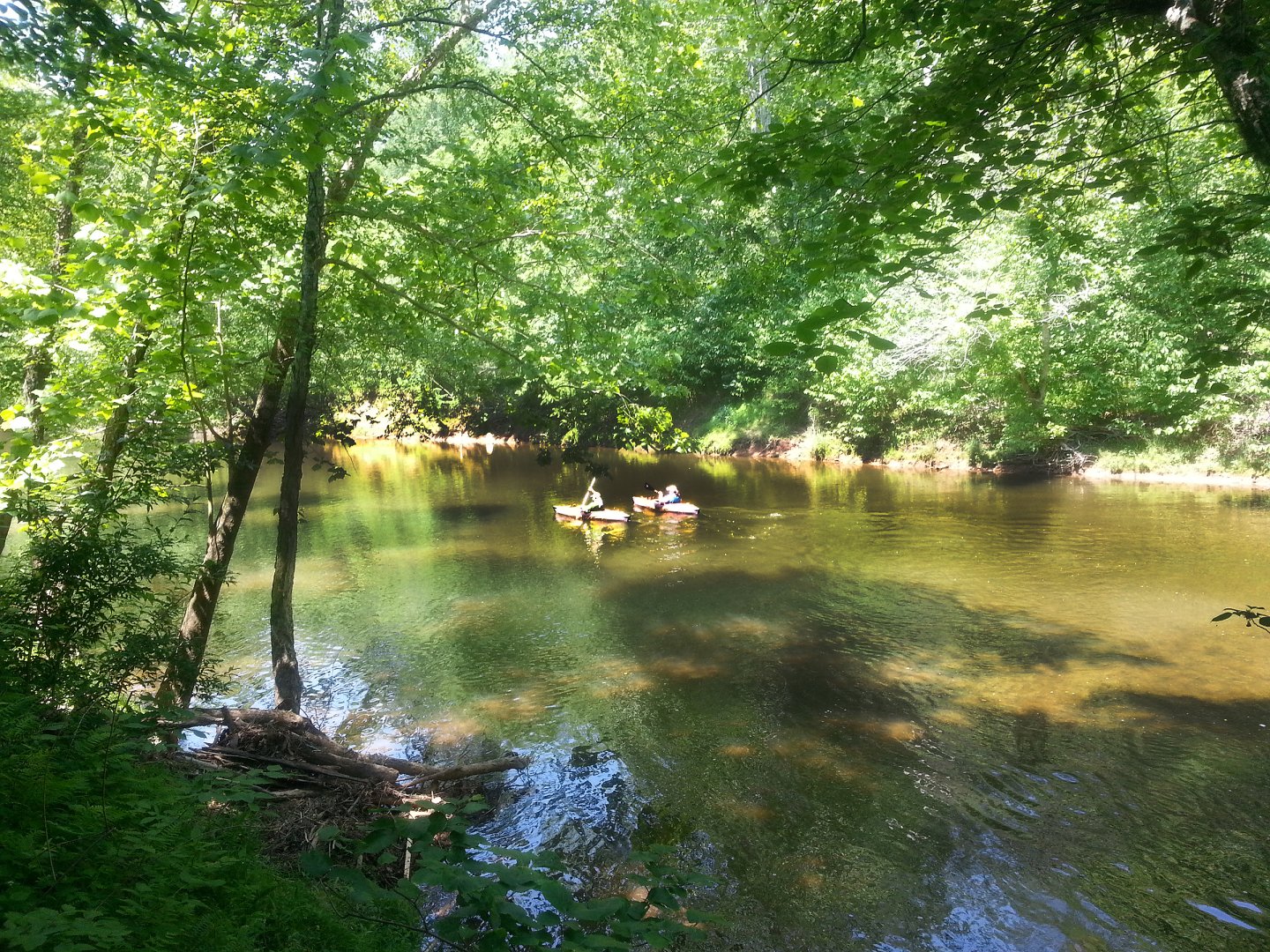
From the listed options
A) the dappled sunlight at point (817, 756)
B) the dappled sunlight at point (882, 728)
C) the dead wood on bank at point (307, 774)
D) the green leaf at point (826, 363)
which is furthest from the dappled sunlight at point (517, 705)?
the green leaf at point (826, 363)

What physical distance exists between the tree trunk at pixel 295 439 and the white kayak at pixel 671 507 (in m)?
13.4

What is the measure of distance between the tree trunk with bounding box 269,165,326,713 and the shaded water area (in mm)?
1223

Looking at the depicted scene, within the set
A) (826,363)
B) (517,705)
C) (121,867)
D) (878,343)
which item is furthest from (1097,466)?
(121,867)

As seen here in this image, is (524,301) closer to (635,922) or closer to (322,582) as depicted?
(635,922)

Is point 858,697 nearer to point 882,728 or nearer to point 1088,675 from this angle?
point 882,728

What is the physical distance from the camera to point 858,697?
31.2ft

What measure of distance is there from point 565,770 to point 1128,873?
466cm

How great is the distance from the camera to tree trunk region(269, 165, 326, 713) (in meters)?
6.59

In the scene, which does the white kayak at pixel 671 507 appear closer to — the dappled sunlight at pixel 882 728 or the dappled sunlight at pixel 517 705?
the dappled sunlight at pixel 517 705

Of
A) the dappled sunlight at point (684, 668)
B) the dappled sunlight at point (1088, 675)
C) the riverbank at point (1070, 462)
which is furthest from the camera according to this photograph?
the riverbank at point (1070, 462)

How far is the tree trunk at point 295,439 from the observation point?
659cm

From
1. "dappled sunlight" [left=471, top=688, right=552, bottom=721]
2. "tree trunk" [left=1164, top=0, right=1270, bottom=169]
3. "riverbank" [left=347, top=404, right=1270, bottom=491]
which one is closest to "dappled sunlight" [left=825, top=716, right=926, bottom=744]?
"dappled sunlight" [left=471, top=688, right=552, bottom=721]

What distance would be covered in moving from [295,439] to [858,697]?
6707 mm

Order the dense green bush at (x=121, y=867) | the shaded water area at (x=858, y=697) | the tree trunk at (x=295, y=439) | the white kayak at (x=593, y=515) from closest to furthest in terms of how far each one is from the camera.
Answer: the dense green bush at (x=121, y=867)
the shaded water area at (x=858, y=697)
the tree trunk at (x=295, y=439)
the white kayak at (x=593, y=515)
